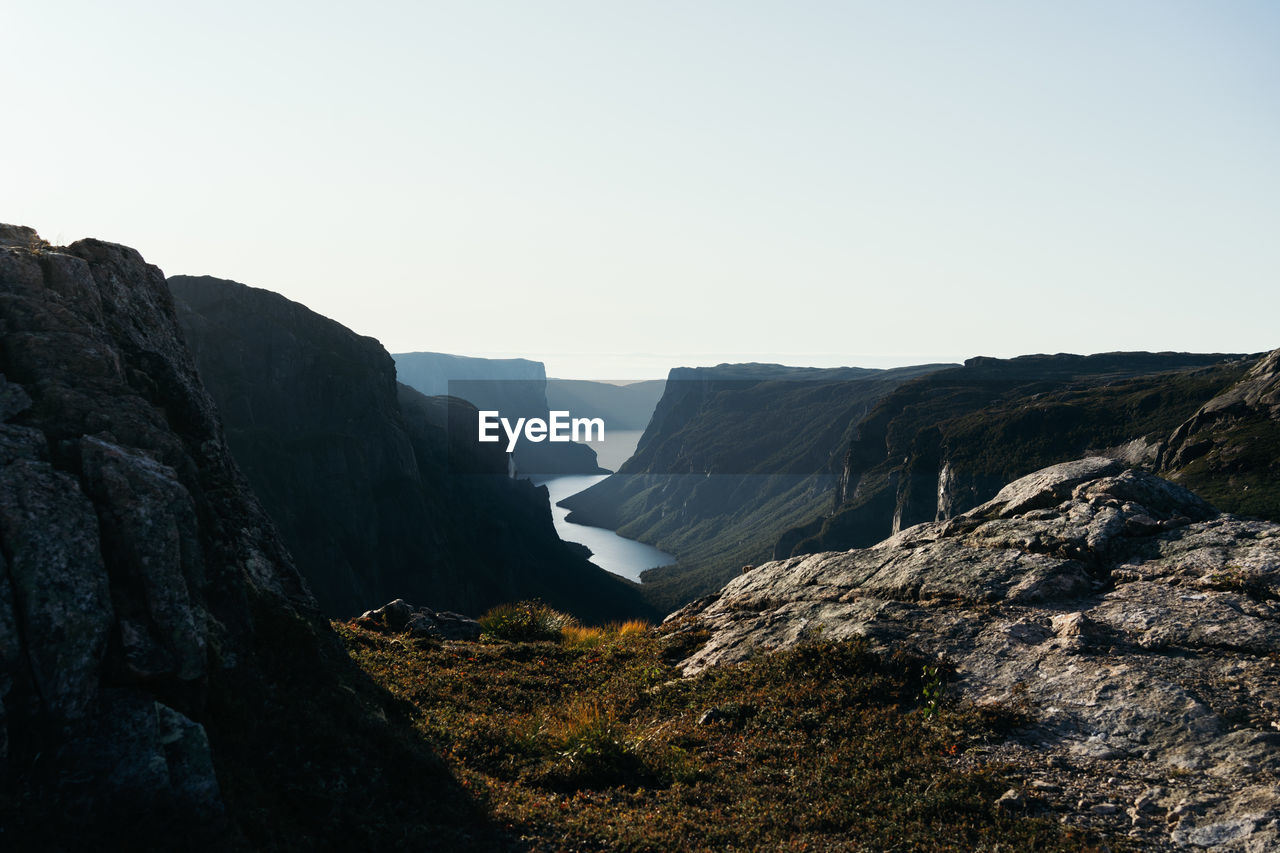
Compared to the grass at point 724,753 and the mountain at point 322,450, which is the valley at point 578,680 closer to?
the grass at point 724,753

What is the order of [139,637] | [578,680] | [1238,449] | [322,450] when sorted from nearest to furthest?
[139,637]
[578,680]
[1238,449]
[322,450]

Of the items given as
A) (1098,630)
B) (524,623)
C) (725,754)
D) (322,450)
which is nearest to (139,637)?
(725,754)

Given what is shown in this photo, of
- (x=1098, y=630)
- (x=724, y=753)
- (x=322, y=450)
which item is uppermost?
(x=1098, y=630)

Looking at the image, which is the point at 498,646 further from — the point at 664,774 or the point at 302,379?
the point at 302,379

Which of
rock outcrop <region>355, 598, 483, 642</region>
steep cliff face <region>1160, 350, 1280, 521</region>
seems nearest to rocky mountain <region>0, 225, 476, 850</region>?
rock outcrop <region>355, 598, 483, 642</region>

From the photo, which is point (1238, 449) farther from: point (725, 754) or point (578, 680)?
point (725, 754)

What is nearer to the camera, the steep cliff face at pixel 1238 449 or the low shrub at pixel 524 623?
the low shrub at pixel 524 623

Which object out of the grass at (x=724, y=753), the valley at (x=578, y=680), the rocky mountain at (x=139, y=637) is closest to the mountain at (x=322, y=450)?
the grass at (x=724, y=753)
